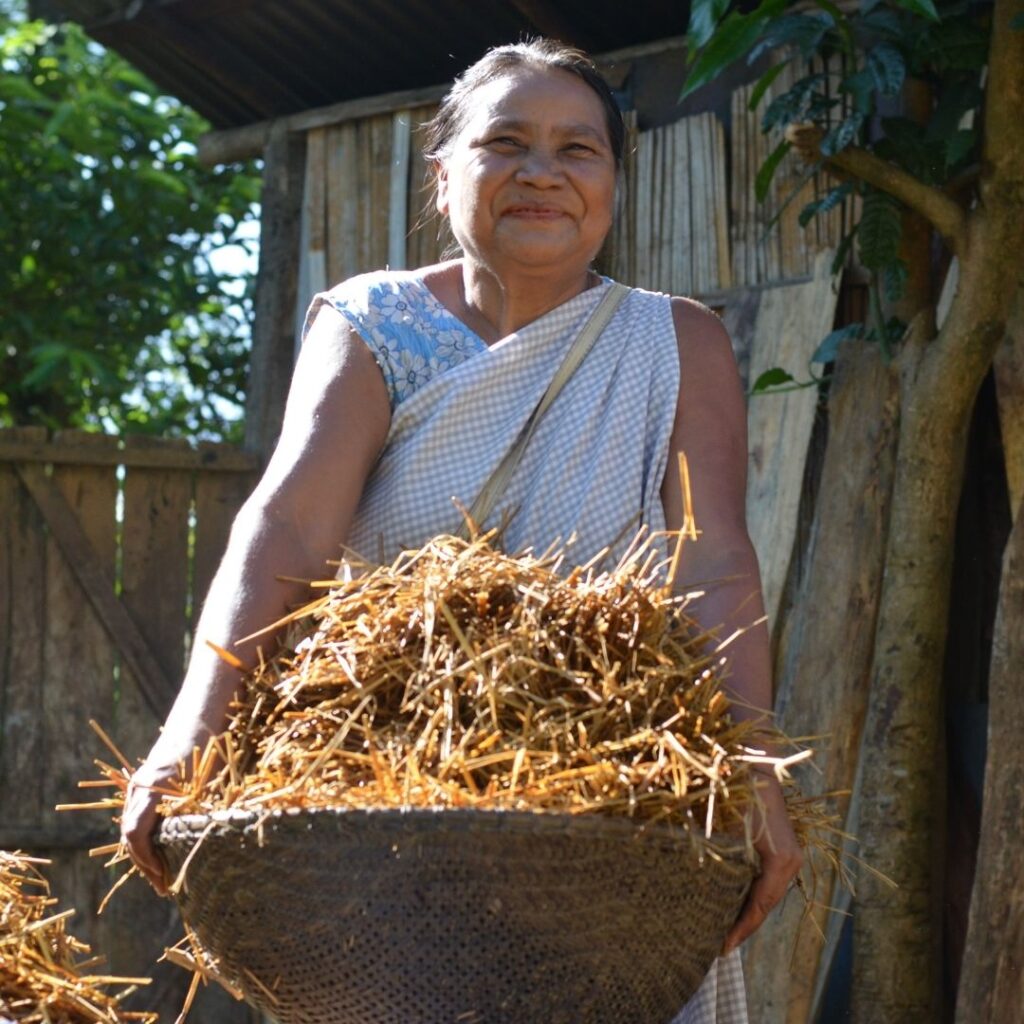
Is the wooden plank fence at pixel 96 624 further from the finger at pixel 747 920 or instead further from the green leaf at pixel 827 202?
the finger at pixel 747 920

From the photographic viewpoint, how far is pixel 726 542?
90.6 inches

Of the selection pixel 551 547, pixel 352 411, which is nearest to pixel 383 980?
pixel 551 547

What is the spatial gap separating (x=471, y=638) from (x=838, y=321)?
111 inches

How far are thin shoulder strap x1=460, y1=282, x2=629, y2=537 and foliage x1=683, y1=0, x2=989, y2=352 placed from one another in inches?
54.3

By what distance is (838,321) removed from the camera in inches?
179

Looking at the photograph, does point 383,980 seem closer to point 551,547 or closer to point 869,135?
point 551,547

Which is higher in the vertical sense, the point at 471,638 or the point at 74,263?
the point at 74,263

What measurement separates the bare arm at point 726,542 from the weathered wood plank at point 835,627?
4.83ft

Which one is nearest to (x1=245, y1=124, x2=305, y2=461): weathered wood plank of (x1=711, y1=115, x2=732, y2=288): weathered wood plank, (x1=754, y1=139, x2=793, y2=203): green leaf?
(x1=711, y1=115, x2=732, y2=288): weathered wood plank

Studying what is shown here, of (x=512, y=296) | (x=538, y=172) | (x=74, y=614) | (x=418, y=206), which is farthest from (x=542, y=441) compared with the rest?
(x=74, y=614)

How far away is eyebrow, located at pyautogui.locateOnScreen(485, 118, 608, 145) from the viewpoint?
248cm

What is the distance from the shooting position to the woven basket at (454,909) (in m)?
1.75

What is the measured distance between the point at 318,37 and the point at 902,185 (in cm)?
220

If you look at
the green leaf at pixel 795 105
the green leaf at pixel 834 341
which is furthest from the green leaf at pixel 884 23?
the green leaf at pixel 834 341
